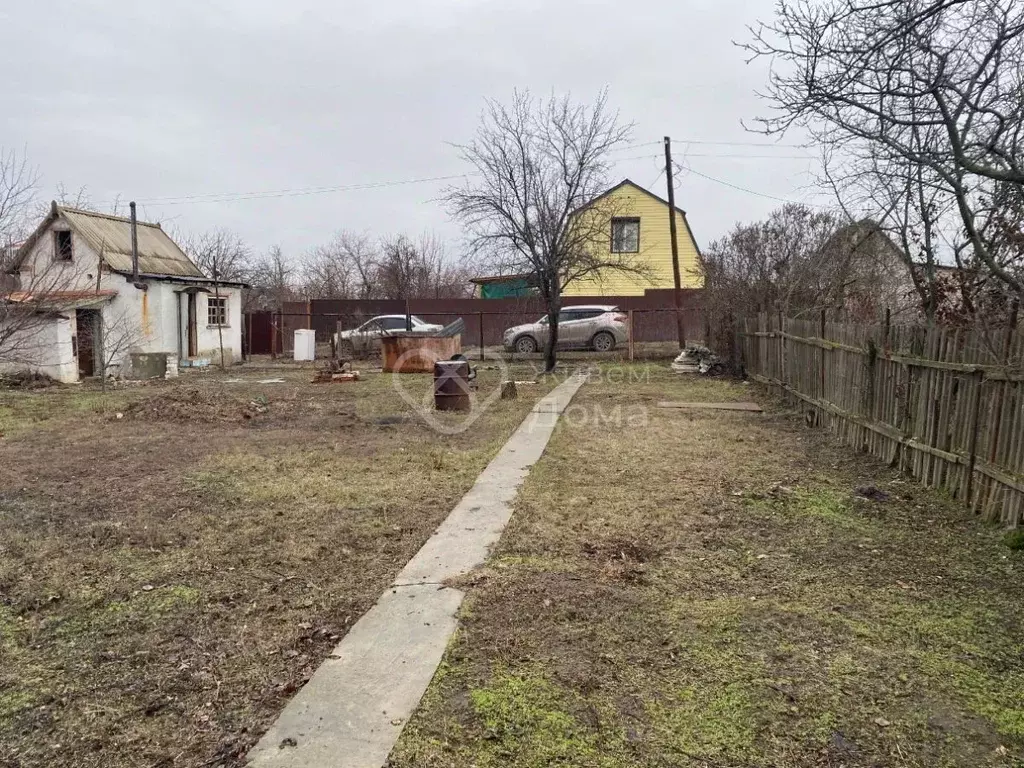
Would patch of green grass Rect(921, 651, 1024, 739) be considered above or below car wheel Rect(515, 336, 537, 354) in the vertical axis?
below

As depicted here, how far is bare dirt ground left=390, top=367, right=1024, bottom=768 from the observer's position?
249cm

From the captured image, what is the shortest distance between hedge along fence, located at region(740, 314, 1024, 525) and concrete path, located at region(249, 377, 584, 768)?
3.55 meters

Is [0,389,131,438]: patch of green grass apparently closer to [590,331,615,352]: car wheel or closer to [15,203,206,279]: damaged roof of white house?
[15,203,206,279]: damaged roof of white house

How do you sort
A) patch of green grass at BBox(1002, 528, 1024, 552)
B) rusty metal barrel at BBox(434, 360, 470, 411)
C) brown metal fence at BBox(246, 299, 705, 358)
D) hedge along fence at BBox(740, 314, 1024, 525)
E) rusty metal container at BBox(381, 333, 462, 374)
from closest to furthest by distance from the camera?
patch of green grass at BBox(1002, 528, 1024, 552)
hedge along fence at BBox(740, 314, 1024, 525)
rusty metal barrel at BBox(434, 360, 470, 411)
rusty metal container at BBox(381, 333, 462, 374)
brown metal fence at BBox(246, 299, 705, 358)

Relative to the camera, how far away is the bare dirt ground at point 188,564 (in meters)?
2.70

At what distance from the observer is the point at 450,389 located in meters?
11.0

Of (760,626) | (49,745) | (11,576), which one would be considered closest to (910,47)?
(760,626)

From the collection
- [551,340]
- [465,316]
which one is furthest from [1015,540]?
[465,316]

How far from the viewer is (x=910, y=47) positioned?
4562 millimetres

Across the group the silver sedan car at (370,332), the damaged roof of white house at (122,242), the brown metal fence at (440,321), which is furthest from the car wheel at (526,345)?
the damaged roof of white house at (122,242)

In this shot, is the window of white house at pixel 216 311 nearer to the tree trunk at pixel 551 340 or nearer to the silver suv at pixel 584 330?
the silver suv at pixel 584 330

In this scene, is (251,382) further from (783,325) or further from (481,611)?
(481,611)

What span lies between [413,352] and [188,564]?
13520mm

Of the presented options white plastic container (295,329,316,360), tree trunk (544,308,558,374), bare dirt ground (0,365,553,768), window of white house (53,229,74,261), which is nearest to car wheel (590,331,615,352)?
tree trunk (544,308,558,374)
